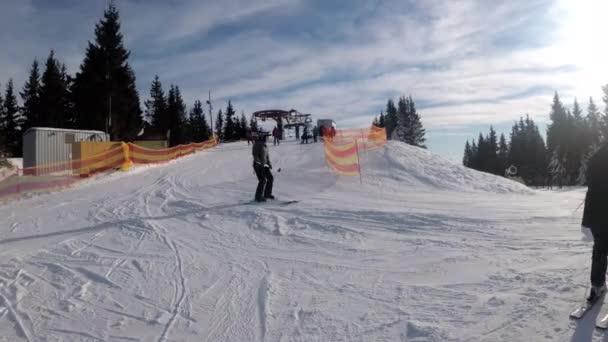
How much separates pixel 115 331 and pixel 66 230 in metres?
5.55

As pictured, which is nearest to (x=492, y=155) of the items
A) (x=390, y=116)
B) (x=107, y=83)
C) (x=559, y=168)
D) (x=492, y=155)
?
(x=492, y=155)

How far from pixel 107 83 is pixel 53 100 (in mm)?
17102

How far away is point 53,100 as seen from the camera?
153 feet

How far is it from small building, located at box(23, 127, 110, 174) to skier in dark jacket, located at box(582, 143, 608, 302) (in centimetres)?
2046

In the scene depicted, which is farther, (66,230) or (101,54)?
(101,54)

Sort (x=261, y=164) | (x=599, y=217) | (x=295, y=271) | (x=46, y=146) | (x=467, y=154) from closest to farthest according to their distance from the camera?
(x=599, y=217), (x=295, y=271), (x=261, y=164), (x=46, y=146), (x=467, y=154)

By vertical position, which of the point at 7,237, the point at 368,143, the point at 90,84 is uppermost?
the point at 90,84

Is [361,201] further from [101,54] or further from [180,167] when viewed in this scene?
[101,54]

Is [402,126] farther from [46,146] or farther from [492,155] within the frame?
[46,146]

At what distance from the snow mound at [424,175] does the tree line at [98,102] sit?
65.4 feet

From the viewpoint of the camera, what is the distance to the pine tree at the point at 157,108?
60812 mm

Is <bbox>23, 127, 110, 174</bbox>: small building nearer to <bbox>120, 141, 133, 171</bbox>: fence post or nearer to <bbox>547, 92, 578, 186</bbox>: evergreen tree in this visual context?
<bbox>120, 141, 133, 171</bbox>: fence post

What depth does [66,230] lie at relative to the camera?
840 centimetres

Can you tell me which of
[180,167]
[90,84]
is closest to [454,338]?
[180,167]
